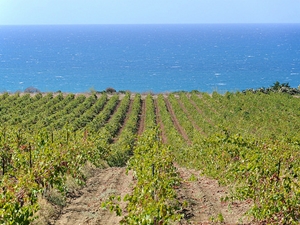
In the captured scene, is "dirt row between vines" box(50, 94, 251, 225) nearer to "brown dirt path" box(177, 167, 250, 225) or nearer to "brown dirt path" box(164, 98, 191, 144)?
"brown dirt path" box(177, 167, 250, 225)

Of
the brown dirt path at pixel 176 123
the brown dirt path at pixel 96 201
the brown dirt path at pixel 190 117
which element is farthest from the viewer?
the brown dirt path at pixel 190 117

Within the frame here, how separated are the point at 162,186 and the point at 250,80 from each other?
97.9 meters

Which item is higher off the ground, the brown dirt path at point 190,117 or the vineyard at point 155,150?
the vineyard at point 155,150

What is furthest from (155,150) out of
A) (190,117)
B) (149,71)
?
(149,71)

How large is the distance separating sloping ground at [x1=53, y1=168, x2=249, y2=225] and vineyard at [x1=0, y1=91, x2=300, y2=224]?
0.26 meters

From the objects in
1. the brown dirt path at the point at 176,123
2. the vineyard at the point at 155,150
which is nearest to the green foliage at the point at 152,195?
the vineyard at the point at 155,150

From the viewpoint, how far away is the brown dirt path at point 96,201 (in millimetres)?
9523

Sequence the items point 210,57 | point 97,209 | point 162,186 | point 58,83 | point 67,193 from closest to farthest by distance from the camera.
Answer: point 162,186
point 97,209
point 67,193
point 58,83
point 210,57

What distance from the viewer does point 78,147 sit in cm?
1457

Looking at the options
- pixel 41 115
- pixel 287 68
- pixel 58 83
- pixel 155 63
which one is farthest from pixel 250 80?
pixel 41 115

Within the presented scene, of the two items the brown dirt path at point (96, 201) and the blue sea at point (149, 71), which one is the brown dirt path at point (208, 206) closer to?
the brown dirt path at point (96, 201)

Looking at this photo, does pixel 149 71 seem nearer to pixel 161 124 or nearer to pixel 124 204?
pixel 161 124

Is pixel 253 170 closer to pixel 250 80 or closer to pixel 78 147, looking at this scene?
pixel 78 147

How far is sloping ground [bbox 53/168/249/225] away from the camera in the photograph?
9586mm
